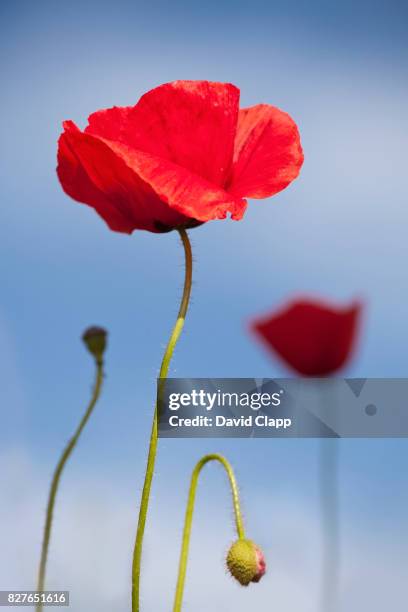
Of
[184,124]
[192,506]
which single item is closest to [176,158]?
[184,124]

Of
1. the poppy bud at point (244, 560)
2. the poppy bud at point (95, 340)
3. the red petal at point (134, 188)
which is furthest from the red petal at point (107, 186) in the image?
the poppy bud at point (244, 560)

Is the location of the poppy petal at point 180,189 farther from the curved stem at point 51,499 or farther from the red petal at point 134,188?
the curved stem at point 51,499

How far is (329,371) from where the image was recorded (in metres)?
0.51

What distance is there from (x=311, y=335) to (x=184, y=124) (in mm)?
246

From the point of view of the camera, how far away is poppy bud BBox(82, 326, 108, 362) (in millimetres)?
595

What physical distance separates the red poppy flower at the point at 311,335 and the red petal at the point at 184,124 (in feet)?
0.69

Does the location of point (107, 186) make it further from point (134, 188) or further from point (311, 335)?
point (311, 335)

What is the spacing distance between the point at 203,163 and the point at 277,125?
0.08m

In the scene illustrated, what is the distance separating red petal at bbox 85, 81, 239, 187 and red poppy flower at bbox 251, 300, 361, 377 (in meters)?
0.21

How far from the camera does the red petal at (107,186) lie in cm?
62

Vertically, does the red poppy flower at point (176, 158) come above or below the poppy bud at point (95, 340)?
above

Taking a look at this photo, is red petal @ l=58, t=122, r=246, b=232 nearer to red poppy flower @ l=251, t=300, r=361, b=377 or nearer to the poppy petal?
the poppy petal

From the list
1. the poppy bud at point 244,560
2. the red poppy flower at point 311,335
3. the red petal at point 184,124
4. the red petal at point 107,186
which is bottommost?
the poppy bud at point 244,560

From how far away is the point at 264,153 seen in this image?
679mm
